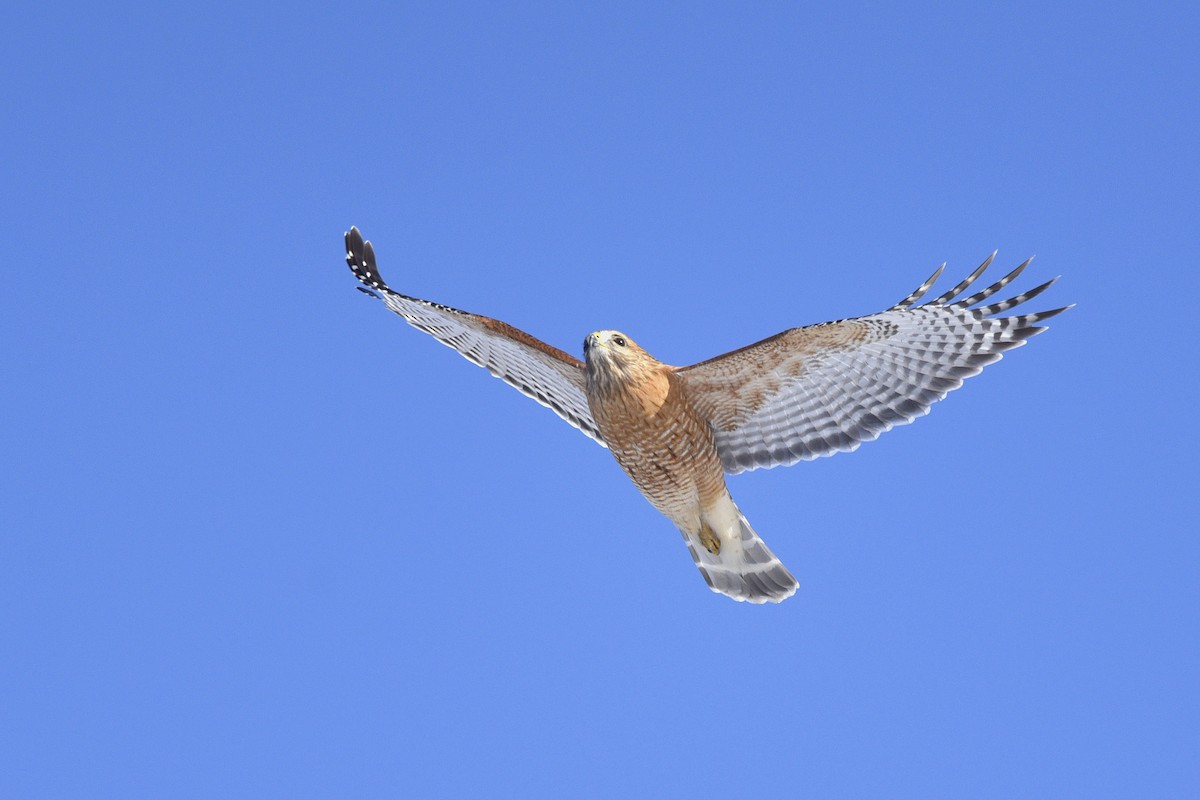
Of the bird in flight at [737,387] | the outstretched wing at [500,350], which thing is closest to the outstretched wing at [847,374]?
the bird in flight at [737,387]

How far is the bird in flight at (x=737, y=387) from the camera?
30.2 feet

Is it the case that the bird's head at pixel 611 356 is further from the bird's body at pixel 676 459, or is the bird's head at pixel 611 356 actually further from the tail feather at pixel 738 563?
the tail feather at pixel 738 563

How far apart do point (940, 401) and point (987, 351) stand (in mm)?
552

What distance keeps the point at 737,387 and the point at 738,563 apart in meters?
1.69

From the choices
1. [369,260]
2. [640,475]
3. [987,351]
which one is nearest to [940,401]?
[987,351]

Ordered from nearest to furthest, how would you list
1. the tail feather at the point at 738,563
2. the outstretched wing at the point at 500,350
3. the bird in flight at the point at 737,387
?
1. the bird in flight at the point at 737,387
2. the outstretched wing at the point at 500,350
3. the tail feather at the point at 738,563

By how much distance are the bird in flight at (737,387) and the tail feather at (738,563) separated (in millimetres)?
11

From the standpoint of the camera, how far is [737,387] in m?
9.79

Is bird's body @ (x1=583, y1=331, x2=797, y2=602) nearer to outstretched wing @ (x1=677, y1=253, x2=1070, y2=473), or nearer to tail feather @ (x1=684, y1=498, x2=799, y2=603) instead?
tail feather @ (x1=684, y1=498, x2=799, y2=603)

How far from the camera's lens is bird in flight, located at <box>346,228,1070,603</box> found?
30.2ft

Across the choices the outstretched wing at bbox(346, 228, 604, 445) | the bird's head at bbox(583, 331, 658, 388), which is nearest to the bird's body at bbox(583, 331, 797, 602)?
the bird's head at bbox(583, 331, 658, 388)

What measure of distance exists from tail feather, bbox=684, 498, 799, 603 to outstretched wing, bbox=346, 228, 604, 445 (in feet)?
4.36

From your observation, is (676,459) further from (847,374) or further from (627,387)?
(847,374)

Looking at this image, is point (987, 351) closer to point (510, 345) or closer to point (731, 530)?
point (731, 530)
